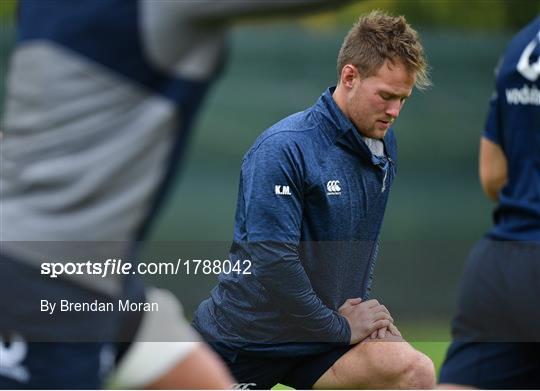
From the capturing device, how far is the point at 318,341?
290 cm

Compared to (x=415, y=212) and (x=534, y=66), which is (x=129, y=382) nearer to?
(x=534, y=66)

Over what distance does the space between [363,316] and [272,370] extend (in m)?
0.29

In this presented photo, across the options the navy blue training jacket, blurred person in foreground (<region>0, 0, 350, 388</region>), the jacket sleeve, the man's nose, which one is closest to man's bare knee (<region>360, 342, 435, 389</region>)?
the navy blue training jacket

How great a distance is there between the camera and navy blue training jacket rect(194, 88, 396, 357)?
8.93 ft

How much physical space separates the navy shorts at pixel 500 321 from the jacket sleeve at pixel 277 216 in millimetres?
519

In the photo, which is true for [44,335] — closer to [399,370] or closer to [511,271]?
[399,370]

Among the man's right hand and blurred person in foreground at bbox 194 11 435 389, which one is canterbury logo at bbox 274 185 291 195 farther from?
the man's right hand

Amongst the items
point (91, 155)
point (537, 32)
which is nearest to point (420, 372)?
point (537, 32)

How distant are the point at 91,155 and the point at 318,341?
4.16ft

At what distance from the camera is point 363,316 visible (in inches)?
116

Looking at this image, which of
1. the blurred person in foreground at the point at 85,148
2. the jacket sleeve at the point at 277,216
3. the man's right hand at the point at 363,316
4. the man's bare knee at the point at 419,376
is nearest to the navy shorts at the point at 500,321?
the man's bare knee at the point at 419,376

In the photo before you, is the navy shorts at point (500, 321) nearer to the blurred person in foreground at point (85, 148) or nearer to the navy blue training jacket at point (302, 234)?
the navy blue training jacket at point (302, 234)

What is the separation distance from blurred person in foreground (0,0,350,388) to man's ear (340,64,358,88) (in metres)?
1.05

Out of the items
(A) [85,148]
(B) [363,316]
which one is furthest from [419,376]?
(A) [85,148]
